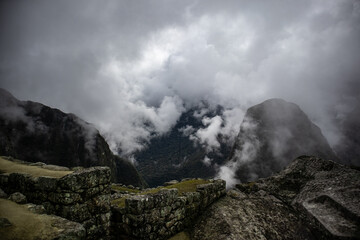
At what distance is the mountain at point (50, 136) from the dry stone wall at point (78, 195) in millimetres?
103802

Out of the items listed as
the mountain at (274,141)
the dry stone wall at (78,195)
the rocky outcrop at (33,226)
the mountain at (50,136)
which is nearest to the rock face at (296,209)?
the dry stone wall at (78,195)

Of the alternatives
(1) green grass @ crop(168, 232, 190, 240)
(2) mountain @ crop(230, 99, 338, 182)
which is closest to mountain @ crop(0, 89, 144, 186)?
(2) mountain @ crop(230, 99, 338, 182)

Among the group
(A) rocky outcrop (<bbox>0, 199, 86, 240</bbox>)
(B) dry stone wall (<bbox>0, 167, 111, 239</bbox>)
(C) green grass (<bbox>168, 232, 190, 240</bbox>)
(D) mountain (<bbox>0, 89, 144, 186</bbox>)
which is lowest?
(C) green grass (<bbox>168, 232, 190, 240</bbox>)

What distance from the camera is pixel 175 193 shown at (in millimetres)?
11867

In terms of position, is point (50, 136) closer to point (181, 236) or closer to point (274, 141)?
point (181, 236)

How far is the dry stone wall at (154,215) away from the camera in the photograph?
9859 mm

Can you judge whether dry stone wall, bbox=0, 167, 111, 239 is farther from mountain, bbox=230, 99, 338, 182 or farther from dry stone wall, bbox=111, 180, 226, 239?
mountain, bbox=230, 99, 338, 182

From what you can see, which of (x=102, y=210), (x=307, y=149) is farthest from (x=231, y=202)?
(x=307, y=149)

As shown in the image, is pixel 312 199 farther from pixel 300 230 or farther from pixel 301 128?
pixel 301 128

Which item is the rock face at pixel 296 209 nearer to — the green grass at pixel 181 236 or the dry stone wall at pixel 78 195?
the green grass at pixel 181 236

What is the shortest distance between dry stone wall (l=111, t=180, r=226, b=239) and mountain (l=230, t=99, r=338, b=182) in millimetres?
151477

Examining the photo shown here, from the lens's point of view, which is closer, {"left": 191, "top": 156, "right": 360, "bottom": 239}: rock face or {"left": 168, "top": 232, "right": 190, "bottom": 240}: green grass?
{"left": 191, "top": 156, "right": 360, "bottom": 239}: rock face

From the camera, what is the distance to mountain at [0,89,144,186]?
11006 centimetres

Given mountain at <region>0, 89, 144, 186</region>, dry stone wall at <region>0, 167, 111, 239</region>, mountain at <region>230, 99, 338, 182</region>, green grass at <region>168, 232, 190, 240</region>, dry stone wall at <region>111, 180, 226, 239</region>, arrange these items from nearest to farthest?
dry stone wall at <region>0, 167, 111, 239</region> < dry stone wall at <region>111, 180, 226, 239</region> < green grass at <region>168, 232, 190, 240</region> < mountain at <region>0, 89, 144, 186</region> < mountain at <region>230, 99, 338, 182</region>
